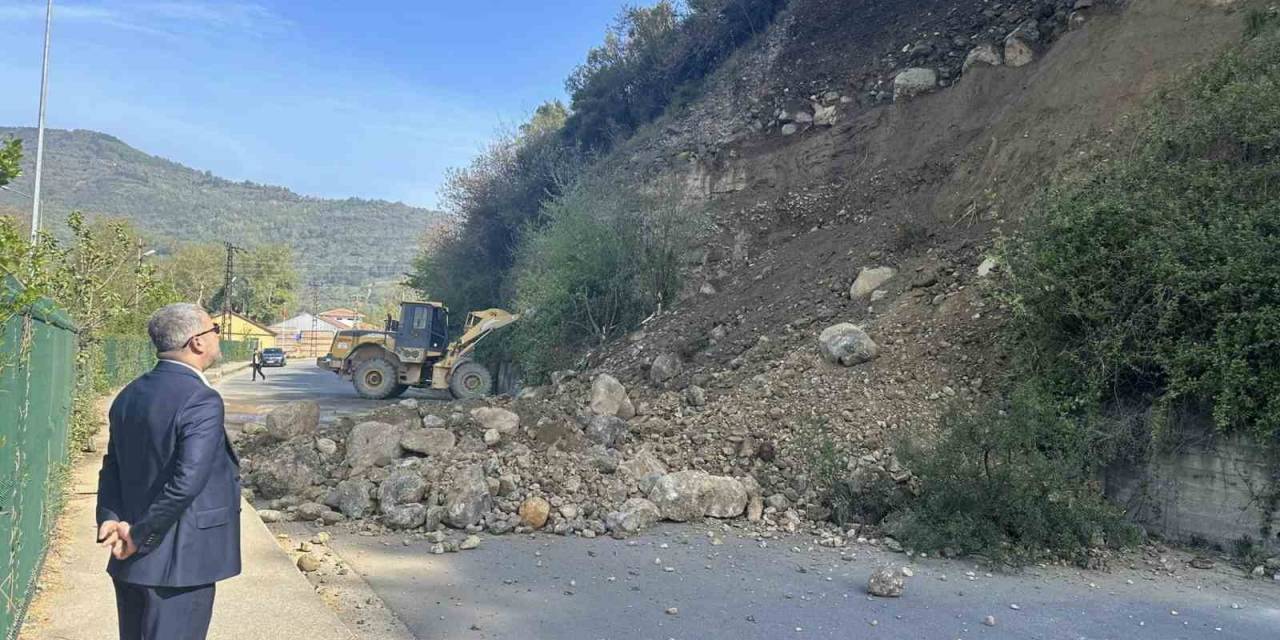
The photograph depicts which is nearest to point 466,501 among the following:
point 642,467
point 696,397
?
point 642,467

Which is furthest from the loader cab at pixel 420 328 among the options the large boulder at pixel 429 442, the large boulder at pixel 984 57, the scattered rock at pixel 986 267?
the scattered rock at pixel 986 267

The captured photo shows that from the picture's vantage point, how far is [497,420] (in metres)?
12.0

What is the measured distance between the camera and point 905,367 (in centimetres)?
1212

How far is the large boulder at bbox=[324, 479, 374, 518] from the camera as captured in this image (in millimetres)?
9430

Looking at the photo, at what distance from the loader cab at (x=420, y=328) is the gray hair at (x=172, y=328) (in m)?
21.2

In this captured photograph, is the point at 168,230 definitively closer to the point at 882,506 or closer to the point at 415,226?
the point at 415,226

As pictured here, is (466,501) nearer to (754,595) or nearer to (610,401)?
(754,595)

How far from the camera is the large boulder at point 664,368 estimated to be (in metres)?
15.7

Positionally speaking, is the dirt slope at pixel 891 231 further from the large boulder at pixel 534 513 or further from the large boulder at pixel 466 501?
the large boulder at pixel 466 501

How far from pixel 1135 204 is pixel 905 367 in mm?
3455

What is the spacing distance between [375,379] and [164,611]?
71.2ft

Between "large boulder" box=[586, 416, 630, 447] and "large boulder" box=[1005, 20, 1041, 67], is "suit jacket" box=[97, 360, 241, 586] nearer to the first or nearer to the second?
"large boulder" box=[586, 416, 630, 447]

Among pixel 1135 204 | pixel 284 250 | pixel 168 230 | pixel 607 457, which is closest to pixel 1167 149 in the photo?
pixel 1135 204

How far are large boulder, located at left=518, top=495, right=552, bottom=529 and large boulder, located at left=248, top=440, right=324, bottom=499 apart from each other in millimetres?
2867
